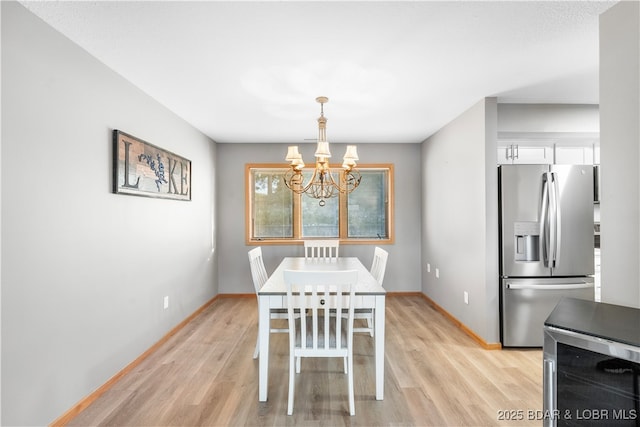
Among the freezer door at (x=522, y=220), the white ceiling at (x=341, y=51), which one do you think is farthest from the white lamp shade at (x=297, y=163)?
the freezer door at (x=522, y=220)

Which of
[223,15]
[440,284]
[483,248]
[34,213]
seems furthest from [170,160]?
[440,284]

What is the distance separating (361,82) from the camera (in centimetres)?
273

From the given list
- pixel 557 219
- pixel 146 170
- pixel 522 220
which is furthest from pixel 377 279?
pixel 146 170

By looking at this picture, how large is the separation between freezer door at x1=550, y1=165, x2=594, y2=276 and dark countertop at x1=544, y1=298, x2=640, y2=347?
164cm

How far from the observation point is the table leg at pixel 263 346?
2203 mm

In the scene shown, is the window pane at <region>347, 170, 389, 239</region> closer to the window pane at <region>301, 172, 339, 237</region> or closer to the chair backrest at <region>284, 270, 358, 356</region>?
the window pane at <region>301, 172, 339, 237</region>

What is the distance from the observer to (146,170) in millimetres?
2959

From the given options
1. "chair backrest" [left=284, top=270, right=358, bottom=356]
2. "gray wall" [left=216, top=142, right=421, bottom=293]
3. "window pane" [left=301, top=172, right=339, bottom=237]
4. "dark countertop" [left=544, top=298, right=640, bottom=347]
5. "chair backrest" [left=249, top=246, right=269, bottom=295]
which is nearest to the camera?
"dark countertop" [left=544, top=298, right=640, bottom=347]

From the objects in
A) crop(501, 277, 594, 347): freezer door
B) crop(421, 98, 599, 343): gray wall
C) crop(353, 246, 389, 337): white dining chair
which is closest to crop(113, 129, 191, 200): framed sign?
crop(353, 246, 389, 337): white dining chair

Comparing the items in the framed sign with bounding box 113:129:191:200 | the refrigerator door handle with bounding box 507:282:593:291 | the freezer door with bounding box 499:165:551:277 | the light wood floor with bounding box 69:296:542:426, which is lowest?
the light wood floor with bounding box 69:296:542:426

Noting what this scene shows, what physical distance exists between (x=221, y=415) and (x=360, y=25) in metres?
2.53

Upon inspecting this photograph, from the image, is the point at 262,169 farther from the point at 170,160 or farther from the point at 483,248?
the point at 483,248

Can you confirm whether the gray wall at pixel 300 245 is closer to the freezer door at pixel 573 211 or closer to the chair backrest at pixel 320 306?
the freezer door at pixel 573 211

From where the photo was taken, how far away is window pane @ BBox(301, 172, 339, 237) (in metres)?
5.26
